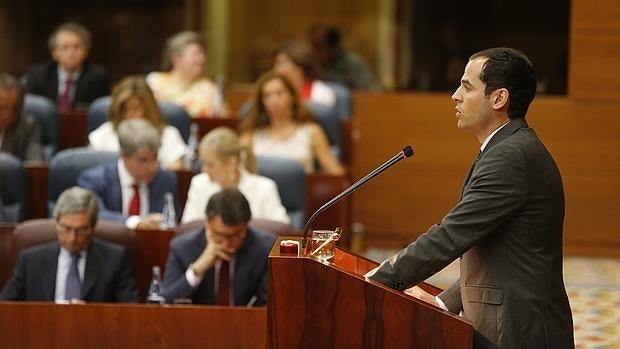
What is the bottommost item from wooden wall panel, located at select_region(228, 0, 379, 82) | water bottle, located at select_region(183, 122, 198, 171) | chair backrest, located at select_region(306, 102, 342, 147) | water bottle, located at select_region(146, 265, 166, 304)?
water bottle, located at select_region(146, 265, 166, 304)

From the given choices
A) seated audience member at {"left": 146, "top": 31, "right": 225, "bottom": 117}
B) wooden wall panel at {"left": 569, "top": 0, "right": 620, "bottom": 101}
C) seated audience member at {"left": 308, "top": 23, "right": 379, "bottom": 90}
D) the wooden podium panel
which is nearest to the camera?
the wooden podium panel

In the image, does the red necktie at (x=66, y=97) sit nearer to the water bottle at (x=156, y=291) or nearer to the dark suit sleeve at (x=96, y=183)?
the dark suit sleeve at (x=96, y=183)

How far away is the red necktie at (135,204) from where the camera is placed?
603 cm

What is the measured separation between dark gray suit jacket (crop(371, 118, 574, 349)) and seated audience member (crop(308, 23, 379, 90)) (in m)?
5.95

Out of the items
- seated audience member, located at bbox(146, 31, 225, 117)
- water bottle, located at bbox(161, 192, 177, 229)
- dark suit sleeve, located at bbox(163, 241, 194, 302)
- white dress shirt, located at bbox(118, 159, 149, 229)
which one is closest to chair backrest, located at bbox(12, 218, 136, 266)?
dark suit sleeve, located at bbox(163, 241, 194, 302)

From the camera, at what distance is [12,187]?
626 centimetres

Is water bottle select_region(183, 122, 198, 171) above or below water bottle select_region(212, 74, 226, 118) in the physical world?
below

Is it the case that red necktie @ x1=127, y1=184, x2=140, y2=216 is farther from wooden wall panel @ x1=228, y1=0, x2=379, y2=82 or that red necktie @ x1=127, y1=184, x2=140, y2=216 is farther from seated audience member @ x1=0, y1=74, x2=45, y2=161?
wooden wall panel @ x1=228, y1=0, x2=379, y2=82

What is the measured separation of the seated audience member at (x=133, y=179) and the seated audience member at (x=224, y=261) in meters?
0.99

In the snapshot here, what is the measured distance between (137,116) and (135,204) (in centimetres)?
98

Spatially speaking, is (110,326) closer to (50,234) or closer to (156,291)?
(156,291)

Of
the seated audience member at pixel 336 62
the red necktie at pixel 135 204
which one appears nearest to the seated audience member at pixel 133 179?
the red necktie at pixel 135 204

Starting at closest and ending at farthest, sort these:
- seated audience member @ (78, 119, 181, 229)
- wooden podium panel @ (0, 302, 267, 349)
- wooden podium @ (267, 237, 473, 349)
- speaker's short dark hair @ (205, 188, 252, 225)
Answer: wooden podium @ (267, 237, 473, 349) < wooden podium panel @ (0, 302, 267, 349) < speaker's short dark hair @ (205, 188, 252, 225) < seated audience member @ (78, 119, 181, 229)

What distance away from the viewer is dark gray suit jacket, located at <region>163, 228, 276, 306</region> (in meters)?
4.82
